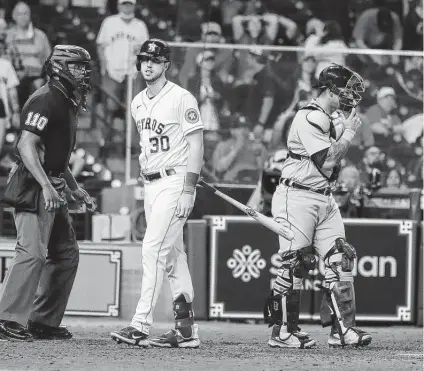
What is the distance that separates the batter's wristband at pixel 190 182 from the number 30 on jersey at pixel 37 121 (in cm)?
116

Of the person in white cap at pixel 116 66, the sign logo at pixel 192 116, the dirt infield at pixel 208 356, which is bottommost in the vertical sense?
the dirt infield at pixel 208 356

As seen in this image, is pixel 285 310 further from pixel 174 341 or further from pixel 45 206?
pixel 45 206

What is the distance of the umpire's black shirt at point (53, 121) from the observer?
8219 millimetres

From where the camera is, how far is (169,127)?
8094 millimetres

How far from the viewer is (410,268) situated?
11461mm

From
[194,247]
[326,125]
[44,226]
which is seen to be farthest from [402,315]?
[44,226]

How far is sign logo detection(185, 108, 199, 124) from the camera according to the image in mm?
8062

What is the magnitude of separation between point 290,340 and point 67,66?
271 centimetres

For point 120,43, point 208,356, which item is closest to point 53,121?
point 208,356

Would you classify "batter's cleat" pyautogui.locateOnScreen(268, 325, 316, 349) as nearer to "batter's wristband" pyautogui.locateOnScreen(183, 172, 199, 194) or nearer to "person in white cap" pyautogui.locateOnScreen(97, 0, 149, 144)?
"batter's wristband" pyautogui.locateOnScreen(183, 172, 199, 194)

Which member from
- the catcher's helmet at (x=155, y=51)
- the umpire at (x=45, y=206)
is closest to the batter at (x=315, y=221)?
the catcher's helmet at (x=155, y=51)

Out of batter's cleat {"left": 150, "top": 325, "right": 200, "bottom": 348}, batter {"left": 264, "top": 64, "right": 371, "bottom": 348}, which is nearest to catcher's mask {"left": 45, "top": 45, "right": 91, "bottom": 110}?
batter {"left": 264, "top": 64, "right": 371, "bottom": 348}

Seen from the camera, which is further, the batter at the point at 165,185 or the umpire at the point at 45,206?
the umpire at the point at 45,206

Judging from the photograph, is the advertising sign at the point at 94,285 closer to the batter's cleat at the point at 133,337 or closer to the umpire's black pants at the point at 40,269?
the umpire's black pants at the point at 40,269
